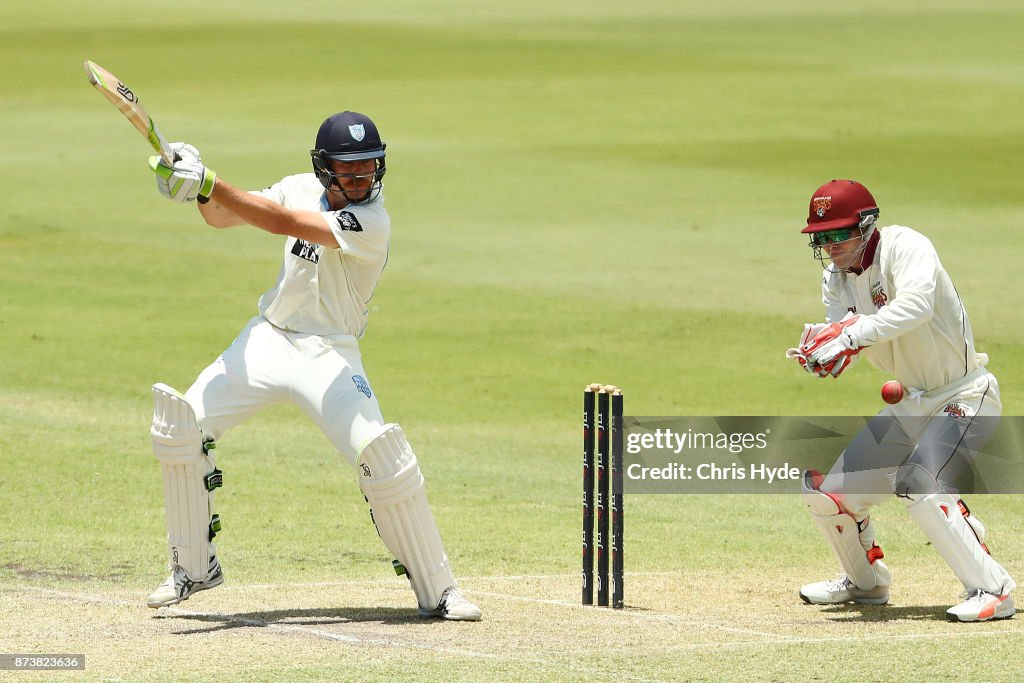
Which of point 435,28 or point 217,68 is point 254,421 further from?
point 435,28

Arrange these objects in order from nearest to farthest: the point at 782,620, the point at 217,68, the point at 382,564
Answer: the point at 782,620 < the point at 382,564 < the point at 217,68

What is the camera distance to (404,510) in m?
6.95

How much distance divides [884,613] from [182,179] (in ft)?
11.2

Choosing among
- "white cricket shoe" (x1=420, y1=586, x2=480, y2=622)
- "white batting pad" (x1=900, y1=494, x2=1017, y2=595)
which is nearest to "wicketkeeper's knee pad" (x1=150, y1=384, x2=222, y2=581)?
"white cricket shoe" (x1=420, y1=586, x2=480, y2=622)

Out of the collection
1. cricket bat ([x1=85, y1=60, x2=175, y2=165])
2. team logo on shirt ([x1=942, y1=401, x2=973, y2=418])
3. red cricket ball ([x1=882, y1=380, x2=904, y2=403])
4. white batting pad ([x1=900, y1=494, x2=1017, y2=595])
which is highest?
cricket bat ([x1=85, y1=60, x2=175, y2=165])

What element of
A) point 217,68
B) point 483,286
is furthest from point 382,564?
point 217,68

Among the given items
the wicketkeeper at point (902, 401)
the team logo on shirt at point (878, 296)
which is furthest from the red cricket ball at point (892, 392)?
the team logo on shirt at point (878, 296)

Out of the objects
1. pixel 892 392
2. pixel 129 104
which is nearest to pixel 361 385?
pixel 129 104

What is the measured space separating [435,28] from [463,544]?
34.2 metres

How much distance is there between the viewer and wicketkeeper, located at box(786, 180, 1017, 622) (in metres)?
7.07

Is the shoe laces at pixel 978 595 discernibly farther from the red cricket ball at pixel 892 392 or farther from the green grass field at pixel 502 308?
the red cricket ball at pixel 892 392

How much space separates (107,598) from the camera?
7441 mm

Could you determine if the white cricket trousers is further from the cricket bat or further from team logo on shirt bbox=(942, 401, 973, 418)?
team logo on shirt bbox=(942, 401, 973, 418)

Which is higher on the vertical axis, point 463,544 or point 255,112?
point 255,112
